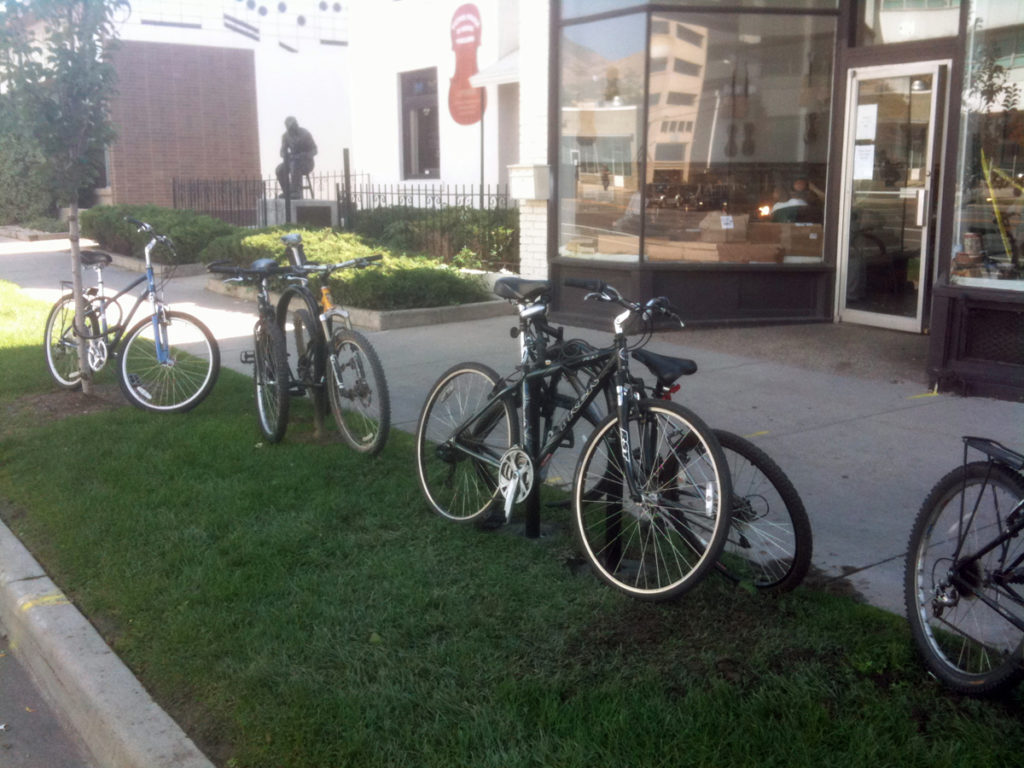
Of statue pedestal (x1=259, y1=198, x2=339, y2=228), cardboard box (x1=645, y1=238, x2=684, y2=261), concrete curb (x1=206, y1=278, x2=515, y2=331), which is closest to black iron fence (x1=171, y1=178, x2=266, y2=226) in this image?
statue pedestal (x1=259, y1=198, x2=339, y2=228)

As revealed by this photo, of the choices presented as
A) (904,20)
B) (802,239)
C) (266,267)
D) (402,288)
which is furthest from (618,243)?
(266,267)

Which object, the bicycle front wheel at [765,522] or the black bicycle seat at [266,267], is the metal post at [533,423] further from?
the black bicycle seat at [266,267]

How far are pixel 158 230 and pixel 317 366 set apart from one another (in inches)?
→ 460

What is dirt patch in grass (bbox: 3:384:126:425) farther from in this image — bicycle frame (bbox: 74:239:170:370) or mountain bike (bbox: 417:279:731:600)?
mountain bike (bbox: 417:279:731:600)

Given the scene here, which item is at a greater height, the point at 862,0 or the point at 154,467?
the point at 862,0

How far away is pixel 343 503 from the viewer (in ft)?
17.7

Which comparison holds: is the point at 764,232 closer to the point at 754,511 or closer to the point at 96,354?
the point at 96,354

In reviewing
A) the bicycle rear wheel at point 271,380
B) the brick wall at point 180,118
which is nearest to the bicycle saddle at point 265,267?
the bicycle rear wheel at point 271,380

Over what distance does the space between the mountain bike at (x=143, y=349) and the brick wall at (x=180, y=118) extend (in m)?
20.6

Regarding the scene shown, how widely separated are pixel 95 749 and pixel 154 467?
2.63 m

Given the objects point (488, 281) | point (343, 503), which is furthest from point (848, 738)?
point (488, 281)

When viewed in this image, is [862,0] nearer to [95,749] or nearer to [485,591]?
[485,591]

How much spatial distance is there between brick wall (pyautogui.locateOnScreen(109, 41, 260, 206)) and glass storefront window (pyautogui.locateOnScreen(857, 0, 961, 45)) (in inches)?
857

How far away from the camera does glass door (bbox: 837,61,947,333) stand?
912cm
